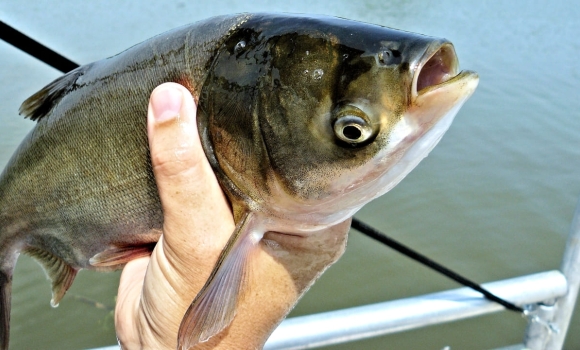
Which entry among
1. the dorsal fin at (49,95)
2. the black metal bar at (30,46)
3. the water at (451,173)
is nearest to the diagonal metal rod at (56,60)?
the black metal bar at (30,46)

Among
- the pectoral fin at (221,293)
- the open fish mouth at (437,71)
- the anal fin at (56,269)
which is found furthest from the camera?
the anal fin at (56,269)

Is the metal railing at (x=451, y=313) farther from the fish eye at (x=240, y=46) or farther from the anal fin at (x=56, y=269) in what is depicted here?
the fish eye at (x=240, y=46)

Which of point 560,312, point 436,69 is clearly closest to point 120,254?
point 436,69

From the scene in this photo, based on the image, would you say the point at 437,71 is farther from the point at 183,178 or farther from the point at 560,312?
the point at 560,312

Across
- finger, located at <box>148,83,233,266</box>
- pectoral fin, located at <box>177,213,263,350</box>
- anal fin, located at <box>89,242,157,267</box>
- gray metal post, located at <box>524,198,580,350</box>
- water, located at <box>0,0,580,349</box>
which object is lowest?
water, located at <box>0,0,580,349</box>

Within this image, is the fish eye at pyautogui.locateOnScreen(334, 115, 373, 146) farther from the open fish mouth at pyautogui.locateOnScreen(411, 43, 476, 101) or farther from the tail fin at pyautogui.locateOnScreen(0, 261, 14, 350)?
the tail fin at pyautogui.locateOnScreen(0, 261, 14, 350)

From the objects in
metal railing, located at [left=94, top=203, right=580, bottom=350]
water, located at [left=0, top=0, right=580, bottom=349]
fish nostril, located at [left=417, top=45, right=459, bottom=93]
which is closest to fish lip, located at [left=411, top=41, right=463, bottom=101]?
fish nostril, located at [left=417, top=45, right=459, bottom=93]

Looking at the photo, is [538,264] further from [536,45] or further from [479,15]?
[479,15]
